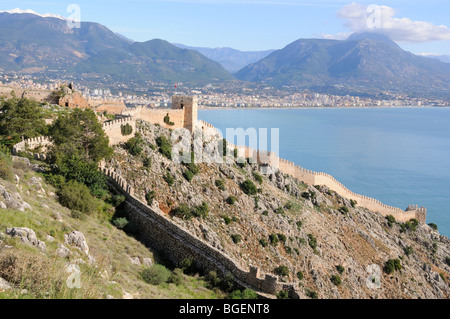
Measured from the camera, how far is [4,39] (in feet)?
593

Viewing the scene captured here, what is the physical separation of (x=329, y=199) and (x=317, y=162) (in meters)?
36.4

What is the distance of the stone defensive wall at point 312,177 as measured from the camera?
98.3ft

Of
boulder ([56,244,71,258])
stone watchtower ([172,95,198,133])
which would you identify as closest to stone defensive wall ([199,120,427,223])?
stone watchtower ([172,95,198,133])

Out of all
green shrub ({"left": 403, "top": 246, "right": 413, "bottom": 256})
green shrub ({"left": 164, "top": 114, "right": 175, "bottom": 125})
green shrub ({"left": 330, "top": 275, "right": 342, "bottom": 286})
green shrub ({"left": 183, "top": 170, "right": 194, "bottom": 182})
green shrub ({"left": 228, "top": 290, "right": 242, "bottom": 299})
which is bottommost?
green shrub ({"left": 403, "top": 246, "right": 413, "bottom": 256})

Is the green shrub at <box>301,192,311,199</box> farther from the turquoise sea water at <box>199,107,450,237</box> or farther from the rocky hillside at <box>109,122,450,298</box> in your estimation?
the turquoise sea water at <box>199,107,450,237</box>

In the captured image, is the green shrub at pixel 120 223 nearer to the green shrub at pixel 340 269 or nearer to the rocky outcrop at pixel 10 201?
the rocky outcrop at pixel 10 201

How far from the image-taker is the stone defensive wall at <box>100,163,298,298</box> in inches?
491

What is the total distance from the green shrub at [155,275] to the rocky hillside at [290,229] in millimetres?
6854

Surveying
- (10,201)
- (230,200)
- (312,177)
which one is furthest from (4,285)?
(312,177)

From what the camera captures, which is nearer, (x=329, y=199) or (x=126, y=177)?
(x=126, y=177)

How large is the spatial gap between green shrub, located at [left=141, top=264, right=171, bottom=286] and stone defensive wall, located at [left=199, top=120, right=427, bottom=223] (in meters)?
17.1
